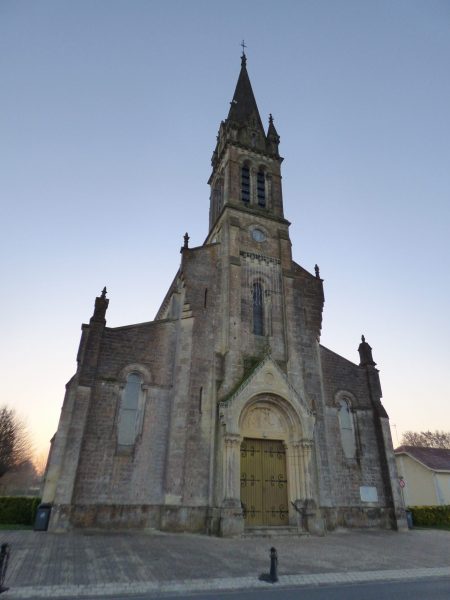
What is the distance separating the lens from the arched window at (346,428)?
1977 centimetres

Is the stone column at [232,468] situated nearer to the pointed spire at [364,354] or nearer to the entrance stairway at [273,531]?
the entrance stairway at [273,531]

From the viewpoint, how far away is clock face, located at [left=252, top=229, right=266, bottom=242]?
2295 cm

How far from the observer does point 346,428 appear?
66.4ft

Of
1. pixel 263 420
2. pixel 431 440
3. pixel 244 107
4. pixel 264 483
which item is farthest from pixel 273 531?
pixel 431 440

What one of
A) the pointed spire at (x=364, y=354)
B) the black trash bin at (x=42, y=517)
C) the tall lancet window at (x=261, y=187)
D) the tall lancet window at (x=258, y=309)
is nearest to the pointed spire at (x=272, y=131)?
the tall lancet window at (x=261, y=187)

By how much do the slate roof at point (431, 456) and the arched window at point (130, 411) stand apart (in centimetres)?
2484

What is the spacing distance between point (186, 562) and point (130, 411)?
27.6ft

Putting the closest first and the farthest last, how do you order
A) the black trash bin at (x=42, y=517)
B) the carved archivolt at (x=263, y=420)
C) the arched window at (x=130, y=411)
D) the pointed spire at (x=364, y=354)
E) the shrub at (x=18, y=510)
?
the black trash bin at (x=42, y=517) → the arched window at (x=130, y=411) → the shrub at (x=18, y=510) → the carved archivolt at (x=263, y=420) → the pointed spire at (x=364, y=354)

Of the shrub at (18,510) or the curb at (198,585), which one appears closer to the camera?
the curb at (198,585)

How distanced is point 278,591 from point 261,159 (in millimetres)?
24550

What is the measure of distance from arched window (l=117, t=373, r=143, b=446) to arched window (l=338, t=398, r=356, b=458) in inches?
411

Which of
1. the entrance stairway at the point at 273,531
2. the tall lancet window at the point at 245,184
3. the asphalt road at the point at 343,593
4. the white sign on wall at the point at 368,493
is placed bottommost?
the asphalt road at the point at 343,593

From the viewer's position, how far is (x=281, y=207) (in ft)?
82.5

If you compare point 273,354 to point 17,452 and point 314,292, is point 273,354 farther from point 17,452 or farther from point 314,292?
point 17,452
